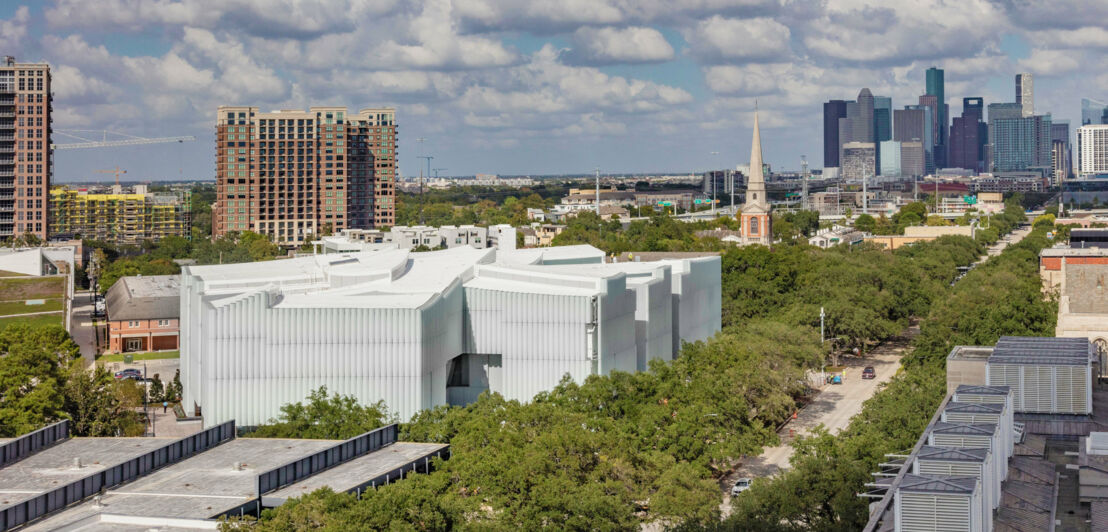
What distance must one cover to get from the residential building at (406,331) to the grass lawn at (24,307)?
30.9 m

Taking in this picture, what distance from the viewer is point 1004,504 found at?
31.4m

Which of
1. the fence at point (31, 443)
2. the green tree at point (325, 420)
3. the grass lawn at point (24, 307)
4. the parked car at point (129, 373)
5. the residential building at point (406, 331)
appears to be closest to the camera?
the fence at point (31, 443)

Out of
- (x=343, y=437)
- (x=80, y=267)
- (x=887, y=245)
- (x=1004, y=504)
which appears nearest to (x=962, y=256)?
(x=887, y=245)

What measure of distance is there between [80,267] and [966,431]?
474ft

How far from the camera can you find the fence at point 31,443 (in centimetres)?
4428

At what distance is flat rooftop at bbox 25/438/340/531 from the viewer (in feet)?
120

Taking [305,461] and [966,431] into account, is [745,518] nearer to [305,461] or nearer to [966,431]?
[966,431]

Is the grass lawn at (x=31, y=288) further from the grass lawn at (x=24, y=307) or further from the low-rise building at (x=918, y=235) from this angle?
the low-rise building at (x=918, y=235)

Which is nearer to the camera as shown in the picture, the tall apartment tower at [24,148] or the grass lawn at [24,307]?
the grass lawn at [24,307]

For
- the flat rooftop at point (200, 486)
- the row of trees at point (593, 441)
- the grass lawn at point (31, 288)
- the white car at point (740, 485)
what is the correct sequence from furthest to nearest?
the grass lawn at point (31, 288), the white car at point (740, 485), the row of trees at point (593, 441), the flat rooftop at point (200, 486)

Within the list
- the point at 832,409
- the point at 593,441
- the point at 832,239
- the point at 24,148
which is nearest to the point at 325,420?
the point at 593,441

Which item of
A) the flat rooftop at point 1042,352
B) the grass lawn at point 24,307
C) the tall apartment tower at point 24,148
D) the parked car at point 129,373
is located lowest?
the parked car at point 129,373

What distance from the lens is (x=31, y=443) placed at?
46156mm

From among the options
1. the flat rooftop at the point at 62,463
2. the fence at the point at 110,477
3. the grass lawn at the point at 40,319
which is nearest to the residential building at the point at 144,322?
the grass lawn at the point at 40,319
